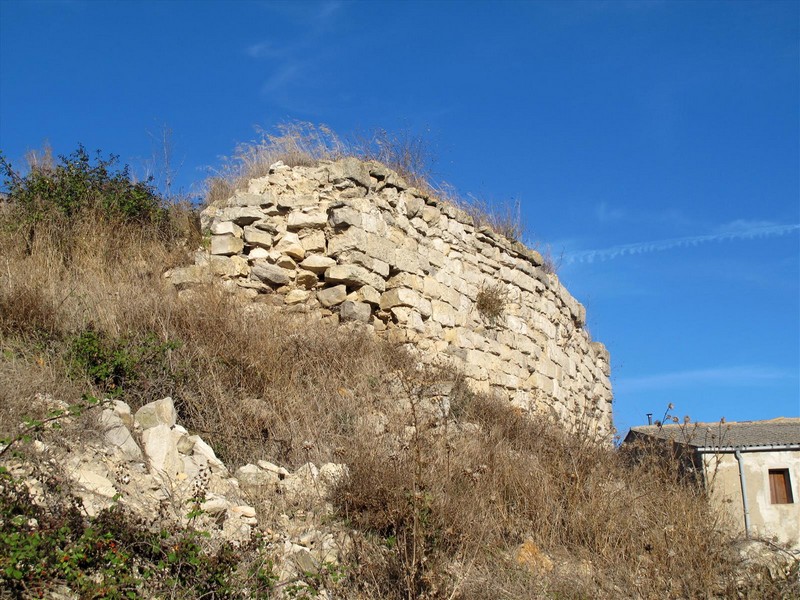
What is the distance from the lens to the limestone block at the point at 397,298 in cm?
811

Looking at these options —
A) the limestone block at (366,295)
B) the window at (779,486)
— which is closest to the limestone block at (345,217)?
the limestone block at (366,295)

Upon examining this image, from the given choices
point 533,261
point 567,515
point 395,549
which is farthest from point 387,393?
point 533,261

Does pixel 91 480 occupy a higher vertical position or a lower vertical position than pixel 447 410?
lower

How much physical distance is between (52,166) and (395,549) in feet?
22.2

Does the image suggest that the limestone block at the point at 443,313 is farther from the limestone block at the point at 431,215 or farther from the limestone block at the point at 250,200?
the limestone block at the point at 250,200

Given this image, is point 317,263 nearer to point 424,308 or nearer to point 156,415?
point 424,308

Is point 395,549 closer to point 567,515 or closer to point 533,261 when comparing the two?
point 567,515

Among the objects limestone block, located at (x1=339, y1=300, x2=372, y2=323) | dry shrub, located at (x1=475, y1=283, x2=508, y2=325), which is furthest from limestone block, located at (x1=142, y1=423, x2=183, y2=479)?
dry shrub, located at (x1=475, y1=283, x2=508, y2=325)

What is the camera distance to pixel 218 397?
574 centimetres

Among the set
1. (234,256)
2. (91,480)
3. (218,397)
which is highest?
(234,256)

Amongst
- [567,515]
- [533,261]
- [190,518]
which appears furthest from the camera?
[533,261]

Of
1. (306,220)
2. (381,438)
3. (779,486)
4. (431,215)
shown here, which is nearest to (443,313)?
(431,215)

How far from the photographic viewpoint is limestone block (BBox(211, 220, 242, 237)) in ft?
26.3

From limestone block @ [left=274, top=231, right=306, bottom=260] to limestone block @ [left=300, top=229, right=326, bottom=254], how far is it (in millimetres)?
45
